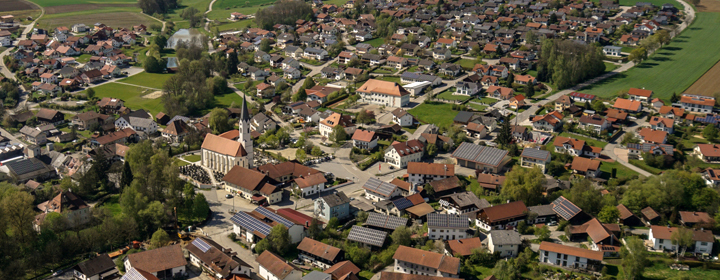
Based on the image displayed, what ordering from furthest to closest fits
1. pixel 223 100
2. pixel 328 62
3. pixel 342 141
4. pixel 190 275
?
pixel 328 62 → pixel 223 100 → pixel 342 141 → pixel 190 275

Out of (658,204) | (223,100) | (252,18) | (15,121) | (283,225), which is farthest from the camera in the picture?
(252,18)

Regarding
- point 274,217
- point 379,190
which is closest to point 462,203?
point 379,190

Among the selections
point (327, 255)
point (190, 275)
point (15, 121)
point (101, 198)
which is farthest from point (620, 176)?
point (15, 121)

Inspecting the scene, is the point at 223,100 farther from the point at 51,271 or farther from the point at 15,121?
the point at 51,271

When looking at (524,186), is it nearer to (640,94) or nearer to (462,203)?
(462,203)

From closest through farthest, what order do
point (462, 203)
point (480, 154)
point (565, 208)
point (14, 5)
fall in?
point (565, 208) → point (462, 203) → point (480, 154) → point (14, 5)

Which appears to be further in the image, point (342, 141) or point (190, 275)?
point (342, 141)

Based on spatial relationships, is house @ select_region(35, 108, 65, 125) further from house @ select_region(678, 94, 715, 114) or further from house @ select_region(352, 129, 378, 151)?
house @ select_region(678, 94, 715, 114)
